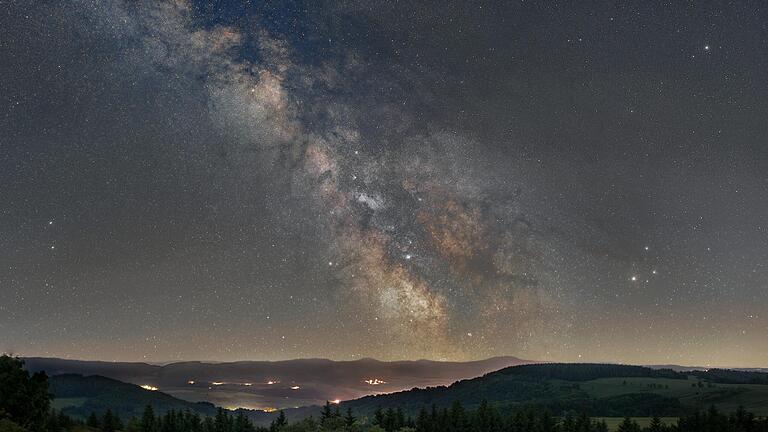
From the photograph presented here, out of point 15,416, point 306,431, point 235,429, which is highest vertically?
point 306,431

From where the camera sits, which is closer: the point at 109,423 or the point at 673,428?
the point at 109,423

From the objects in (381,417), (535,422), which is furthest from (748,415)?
(381,417)

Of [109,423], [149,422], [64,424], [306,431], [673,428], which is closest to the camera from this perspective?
[306,431]

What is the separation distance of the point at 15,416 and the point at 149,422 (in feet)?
244

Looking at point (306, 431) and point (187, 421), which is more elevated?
point (306, 431)

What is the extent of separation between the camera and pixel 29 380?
9706 cm

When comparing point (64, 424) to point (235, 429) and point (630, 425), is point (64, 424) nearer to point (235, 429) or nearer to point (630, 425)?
point (235, 429)

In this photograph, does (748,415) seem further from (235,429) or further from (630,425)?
(235,429)

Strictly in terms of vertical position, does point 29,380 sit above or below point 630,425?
above

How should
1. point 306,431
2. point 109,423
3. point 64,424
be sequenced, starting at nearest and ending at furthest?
point 306,431 < point 64,424 < point 109,423

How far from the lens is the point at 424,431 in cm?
17162

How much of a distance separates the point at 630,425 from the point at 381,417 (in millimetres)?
78507

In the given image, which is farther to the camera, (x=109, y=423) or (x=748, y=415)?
(x=748, y=415)

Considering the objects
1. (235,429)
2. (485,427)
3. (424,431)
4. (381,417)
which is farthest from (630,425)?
(235,429)
